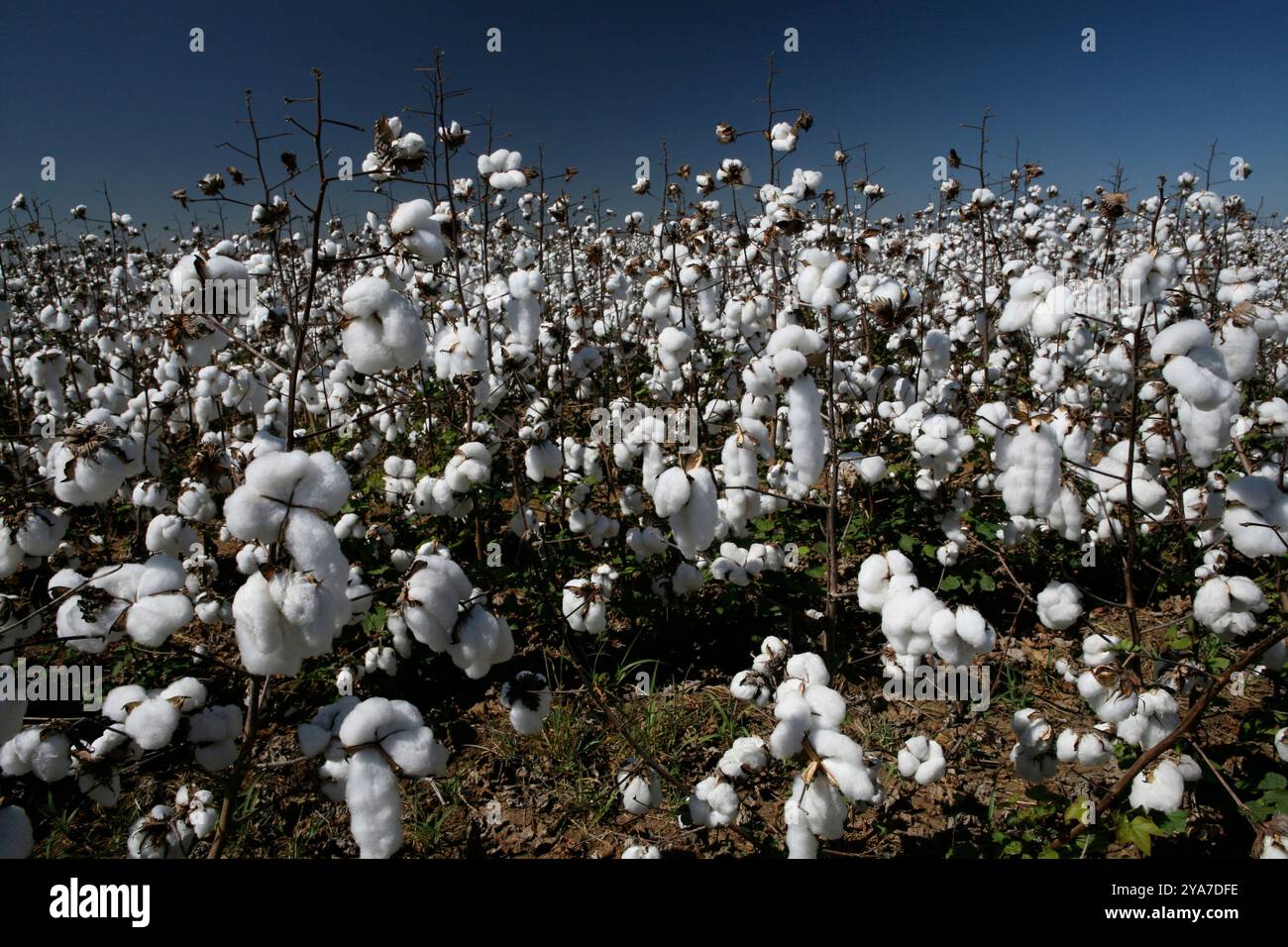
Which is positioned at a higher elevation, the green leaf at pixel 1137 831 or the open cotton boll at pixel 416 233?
the open cotton boll at pixel 416 233

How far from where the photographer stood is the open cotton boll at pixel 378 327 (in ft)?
4.61

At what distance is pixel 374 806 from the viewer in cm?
134

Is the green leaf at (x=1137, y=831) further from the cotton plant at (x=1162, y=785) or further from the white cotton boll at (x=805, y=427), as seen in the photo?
the white cotton boll at (x=805, y=427)

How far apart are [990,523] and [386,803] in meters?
3.61

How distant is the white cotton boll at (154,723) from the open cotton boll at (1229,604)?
2.81 meters

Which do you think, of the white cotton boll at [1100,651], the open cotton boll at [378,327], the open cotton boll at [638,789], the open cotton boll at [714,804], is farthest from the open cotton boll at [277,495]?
the white cotton boll at [1100,651]

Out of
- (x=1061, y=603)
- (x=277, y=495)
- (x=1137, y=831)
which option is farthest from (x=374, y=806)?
(x=1061, y=603)

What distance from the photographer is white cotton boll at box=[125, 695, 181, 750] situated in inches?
63.2

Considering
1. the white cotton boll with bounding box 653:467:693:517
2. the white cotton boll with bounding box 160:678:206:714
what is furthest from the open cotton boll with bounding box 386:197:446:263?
the white cotton boll with bounding box 160:678:206:714

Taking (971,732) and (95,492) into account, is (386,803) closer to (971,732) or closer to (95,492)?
(95,492)

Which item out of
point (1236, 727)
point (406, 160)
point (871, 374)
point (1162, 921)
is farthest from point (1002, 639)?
point (406, 160)

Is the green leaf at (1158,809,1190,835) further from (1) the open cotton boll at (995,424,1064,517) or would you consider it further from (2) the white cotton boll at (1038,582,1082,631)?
(1) the open cotton boll at (995,424,1064,517)

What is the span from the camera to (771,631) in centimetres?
363

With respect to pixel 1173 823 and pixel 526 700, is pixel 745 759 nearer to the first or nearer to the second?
pixel 526 700
